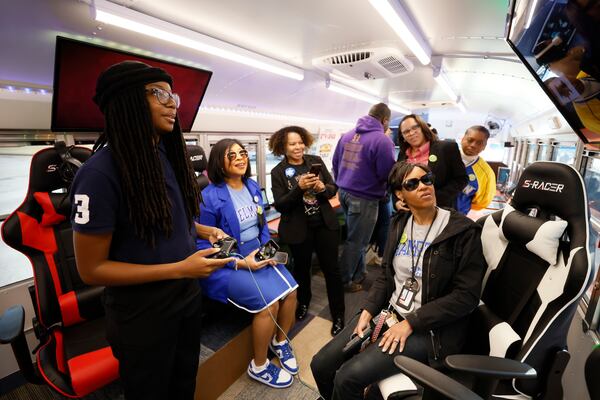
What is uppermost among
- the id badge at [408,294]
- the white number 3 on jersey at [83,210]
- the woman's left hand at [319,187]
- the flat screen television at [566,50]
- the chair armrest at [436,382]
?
the flat screen television at [566,50]

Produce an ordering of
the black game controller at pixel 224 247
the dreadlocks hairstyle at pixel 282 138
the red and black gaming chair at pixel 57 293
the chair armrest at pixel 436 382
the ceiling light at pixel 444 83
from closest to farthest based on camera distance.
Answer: the chair armrest at pixel 436 382
the black game controller at pixel 224 247
the red and black gaming chair at pixel 57 293
the dreadlocks hairstyle at pixel 282 138
the ceiling light at pixel 444 83

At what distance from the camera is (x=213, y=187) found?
2.06m

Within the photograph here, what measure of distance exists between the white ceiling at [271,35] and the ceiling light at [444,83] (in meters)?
0.13

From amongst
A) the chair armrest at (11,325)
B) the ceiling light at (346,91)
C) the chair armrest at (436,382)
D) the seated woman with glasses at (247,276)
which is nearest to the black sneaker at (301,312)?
the seated woman with glasses at (247,276)

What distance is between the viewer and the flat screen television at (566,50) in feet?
2.99

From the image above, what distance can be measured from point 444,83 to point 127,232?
5.36 m

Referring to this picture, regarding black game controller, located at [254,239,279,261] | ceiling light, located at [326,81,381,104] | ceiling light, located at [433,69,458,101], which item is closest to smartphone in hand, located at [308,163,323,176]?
black game controller, located at [254,239,279,261]

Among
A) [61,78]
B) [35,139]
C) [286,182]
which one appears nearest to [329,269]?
[286,182]

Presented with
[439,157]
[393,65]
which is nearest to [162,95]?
[439,157]

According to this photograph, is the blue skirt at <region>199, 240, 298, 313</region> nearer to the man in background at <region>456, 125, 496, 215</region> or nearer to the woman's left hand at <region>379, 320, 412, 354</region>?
the woman's left hand at <region>379, 320, 412, 354</region>

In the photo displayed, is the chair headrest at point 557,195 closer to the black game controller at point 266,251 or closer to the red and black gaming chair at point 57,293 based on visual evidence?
→ the black game controller at point 266,251

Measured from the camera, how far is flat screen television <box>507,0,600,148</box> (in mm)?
912

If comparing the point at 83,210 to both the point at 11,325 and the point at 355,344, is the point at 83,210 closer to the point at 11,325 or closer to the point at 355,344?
the point at 11,325

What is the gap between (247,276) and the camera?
195 cm
